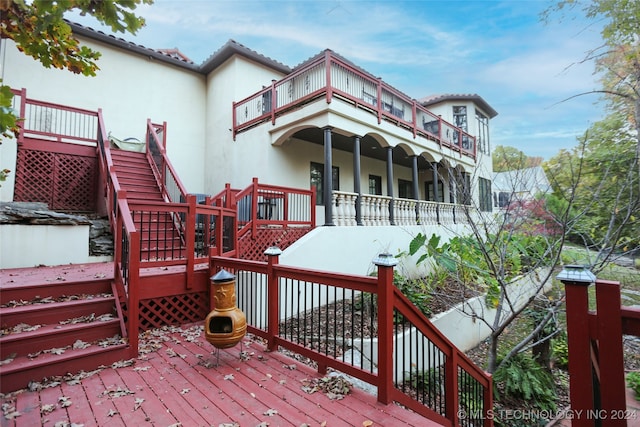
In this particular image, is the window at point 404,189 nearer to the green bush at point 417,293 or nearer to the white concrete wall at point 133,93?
the green bush at point 417,293

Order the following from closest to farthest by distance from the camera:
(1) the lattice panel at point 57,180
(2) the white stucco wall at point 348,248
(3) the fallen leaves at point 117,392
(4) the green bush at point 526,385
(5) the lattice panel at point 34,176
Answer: (3) the fallen leaves at point 117,392
(4) the green bush at point 526,385
(2) the white stucco wall at point 348,248
(5) the lattice panel at point 34,176
(1) the lattice panel at point 57,180

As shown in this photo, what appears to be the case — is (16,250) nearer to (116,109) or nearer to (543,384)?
(116,109)

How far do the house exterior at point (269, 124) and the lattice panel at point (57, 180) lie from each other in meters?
0.35

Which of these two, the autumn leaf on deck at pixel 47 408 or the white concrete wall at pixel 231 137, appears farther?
the white concrete wall at pixel 231 137

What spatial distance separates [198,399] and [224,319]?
0.83 meters

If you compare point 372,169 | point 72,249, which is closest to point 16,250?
point 72,249

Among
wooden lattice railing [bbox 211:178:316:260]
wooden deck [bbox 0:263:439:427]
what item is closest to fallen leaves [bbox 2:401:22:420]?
wooden deck [bbox 0:263:439:427]

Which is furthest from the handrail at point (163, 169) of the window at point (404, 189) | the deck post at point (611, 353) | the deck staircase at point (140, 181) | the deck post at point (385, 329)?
the window at point (404, 189)

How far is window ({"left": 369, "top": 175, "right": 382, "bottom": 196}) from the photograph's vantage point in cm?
1367

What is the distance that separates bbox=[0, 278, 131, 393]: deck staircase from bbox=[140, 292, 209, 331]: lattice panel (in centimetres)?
43

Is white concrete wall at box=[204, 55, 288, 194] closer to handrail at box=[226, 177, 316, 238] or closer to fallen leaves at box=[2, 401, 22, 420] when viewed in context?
handrail at box=[226, 177, 316, 238]

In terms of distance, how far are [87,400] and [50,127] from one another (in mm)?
8816

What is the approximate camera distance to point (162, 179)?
294 inches

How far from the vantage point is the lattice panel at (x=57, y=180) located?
706 centimetres
